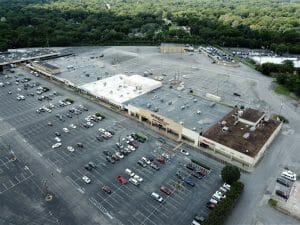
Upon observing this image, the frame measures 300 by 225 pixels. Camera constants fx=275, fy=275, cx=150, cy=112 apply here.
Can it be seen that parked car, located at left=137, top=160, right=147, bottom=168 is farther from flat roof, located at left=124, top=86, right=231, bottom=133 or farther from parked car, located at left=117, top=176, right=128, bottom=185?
flat roof, located at left=124, top=86, right=231, bottom=133

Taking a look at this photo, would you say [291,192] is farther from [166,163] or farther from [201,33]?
[201,33]

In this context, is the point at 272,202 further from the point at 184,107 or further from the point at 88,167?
the point at 88,167

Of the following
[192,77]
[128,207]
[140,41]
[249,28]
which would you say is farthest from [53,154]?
[249,28]

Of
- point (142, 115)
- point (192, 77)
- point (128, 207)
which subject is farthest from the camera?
point (192, 77)

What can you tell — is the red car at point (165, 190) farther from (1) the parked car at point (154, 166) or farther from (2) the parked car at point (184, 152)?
(2) the parked car at point (184, 152)

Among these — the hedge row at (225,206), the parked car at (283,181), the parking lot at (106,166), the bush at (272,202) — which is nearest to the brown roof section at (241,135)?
the parking lot at (106,166)

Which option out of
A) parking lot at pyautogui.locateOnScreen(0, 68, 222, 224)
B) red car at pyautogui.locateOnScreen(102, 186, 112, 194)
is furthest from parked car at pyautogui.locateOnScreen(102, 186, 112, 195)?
parking lot at pyautogui.locateOnScreen(0, 68, 222, 224)
